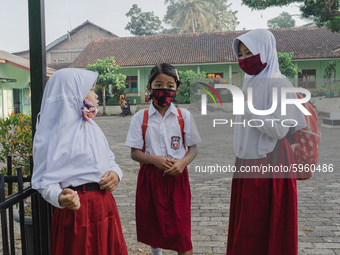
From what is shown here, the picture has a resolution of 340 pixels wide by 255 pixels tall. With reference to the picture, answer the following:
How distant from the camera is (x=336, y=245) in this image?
335 cm

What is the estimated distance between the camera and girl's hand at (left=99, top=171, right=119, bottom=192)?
208cm

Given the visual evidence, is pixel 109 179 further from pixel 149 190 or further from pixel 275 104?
pixel 275 104

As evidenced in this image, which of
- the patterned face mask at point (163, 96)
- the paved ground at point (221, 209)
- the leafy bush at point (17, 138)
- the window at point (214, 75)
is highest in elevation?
the window at point (214, 75)

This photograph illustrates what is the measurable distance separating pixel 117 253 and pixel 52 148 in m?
0.77

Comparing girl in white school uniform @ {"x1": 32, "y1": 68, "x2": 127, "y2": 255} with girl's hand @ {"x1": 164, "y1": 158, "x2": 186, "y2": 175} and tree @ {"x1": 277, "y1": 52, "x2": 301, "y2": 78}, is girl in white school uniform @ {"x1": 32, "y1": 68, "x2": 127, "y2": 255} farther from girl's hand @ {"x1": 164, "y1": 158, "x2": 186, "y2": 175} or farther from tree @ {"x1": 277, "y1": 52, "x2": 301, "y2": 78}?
tree @ {"x1": 277, "y1": 52, "x2": 301, "y2": 78}

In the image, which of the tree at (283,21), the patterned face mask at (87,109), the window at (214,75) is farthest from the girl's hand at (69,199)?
the tree at (283,21)

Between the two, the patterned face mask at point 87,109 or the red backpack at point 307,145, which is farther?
the red backpack at point 307,145

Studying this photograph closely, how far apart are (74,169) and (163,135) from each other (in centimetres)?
86

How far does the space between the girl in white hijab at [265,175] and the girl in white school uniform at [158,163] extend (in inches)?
16.7

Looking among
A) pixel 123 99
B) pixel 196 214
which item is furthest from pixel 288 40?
pixel 196 214

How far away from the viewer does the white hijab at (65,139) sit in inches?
75.1

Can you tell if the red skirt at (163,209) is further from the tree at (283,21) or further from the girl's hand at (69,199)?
the tree at (283,21)

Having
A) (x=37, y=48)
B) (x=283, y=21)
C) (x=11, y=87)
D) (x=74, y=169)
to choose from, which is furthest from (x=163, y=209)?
(x=283, y=21)

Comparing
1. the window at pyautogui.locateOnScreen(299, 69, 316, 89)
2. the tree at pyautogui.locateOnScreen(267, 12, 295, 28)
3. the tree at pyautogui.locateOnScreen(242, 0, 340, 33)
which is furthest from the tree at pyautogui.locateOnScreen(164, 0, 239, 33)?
the tree at pyautogui.locateOnScreen(242, 0, 340, 33)
